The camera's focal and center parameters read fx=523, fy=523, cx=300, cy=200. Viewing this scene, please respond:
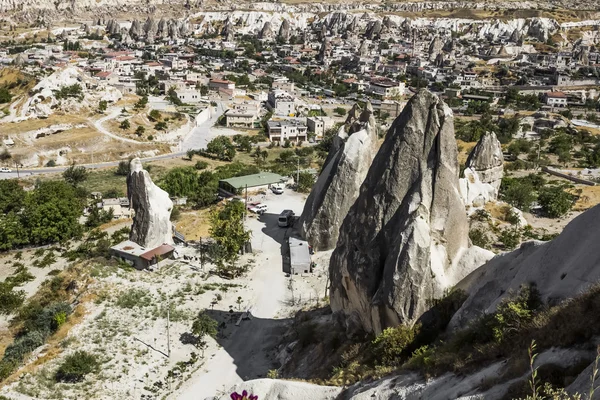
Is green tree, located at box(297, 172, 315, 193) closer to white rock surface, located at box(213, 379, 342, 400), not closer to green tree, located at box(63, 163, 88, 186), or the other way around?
green tree, located at box(63, 163, 88, 186)

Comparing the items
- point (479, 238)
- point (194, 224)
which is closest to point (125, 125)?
point (194, 224)

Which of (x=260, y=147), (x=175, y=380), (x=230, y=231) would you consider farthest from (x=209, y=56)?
(x=175, y=380)

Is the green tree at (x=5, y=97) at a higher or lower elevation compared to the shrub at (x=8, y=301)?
higher

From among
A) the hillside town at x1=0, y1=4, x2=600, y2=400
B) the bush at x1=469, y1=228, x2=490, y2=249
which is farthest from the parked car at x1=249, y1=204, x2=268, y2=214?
the bush at x1=469, y1=228, x2=490, y2=249

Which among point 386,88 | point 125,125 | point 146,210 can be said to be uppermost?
point 146,210

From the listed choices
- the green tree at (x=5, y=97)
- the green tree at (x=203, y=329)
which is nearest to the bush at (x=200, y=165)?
→ the green tree at (x=203, y=329)

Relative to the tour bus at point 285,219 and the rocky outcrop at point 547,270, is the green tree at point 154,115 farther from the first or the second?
the rocky outcrop at point 547,270

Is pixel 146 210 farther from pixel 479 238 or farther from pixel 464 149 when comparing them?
pixel 464 149
